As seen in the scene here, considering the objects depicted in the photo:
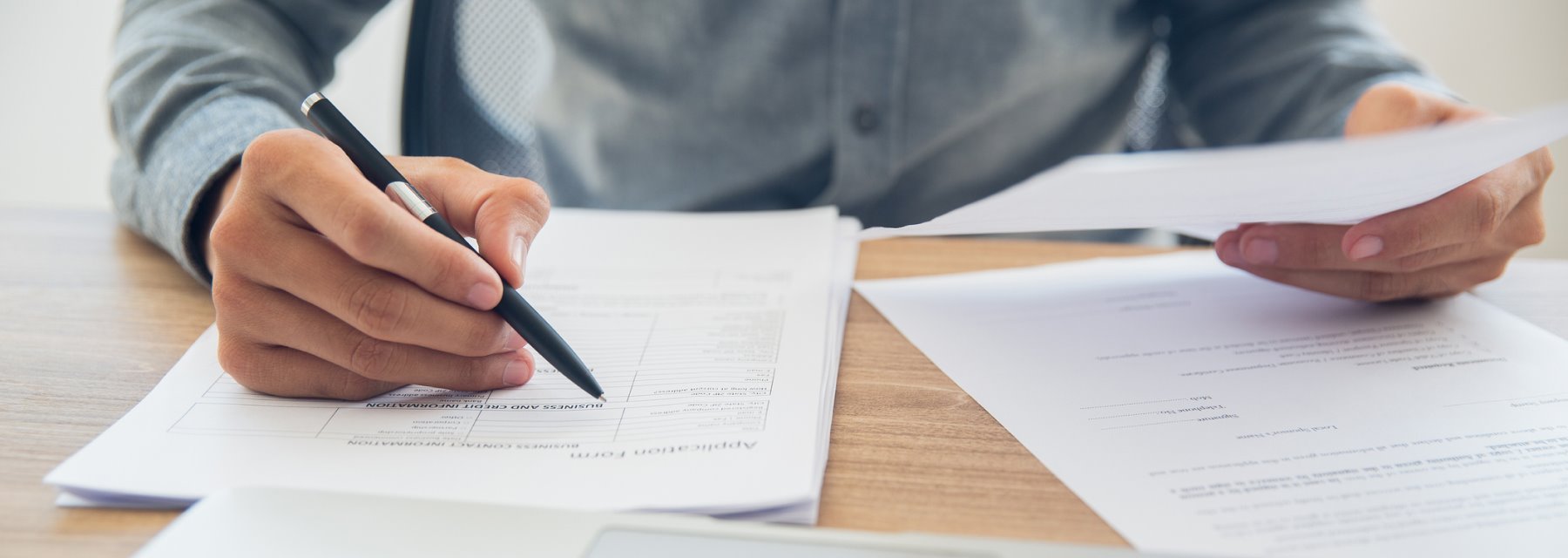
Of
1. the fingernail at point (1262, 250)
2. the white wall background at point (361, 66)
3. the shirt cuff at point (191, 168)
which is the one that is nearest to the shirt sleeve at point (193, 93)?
the shirt cuff at point (191, 168)

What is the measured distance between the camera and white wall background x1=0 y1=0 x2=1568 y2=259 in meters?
1.61

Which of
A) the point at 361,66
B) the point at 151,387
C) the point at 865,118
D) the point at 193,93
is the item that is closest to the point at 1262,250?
the point at 865,118

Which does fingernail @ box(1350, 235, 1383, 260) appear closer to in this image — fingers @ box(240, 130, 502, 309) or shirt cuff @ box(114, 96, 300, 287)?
fingers @ box(240, 130, 502, 309)

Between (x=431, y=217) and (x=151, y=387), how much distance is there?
159 millimetres

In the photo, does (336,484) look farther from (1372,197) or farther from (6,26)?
(6,26)

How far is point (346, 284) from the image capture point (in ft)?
1.26

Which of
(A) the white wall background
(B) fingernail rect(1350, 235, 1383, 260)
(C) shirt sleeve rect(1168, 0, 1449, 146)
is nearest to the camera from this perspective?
(B) fingernail rect(1350, 235, 1383, 260)

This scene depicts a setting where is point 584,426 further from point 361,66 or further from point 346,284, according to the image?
point 361,66

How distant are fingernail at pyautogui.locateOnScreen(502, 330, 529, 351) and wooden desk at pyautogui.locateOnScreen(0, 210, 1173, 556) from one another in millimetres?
136

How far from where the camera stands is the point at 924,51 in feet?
2.62

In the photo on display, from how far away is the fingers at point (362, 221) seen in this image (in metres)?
0.37

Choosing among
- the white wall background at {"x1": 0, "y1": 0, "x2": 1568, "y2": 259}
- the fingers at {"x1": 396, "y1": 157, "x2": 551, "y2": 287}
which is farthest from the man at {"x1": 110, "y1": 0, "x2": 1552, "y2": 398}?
the white wall background at {"x1": 0, "y1": 0, "x2": 1568, "y2": 259}

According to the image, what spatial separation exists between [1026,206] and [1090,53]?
494 mm

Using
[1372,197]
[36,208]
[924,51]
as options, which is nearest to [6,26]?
[36,208]
